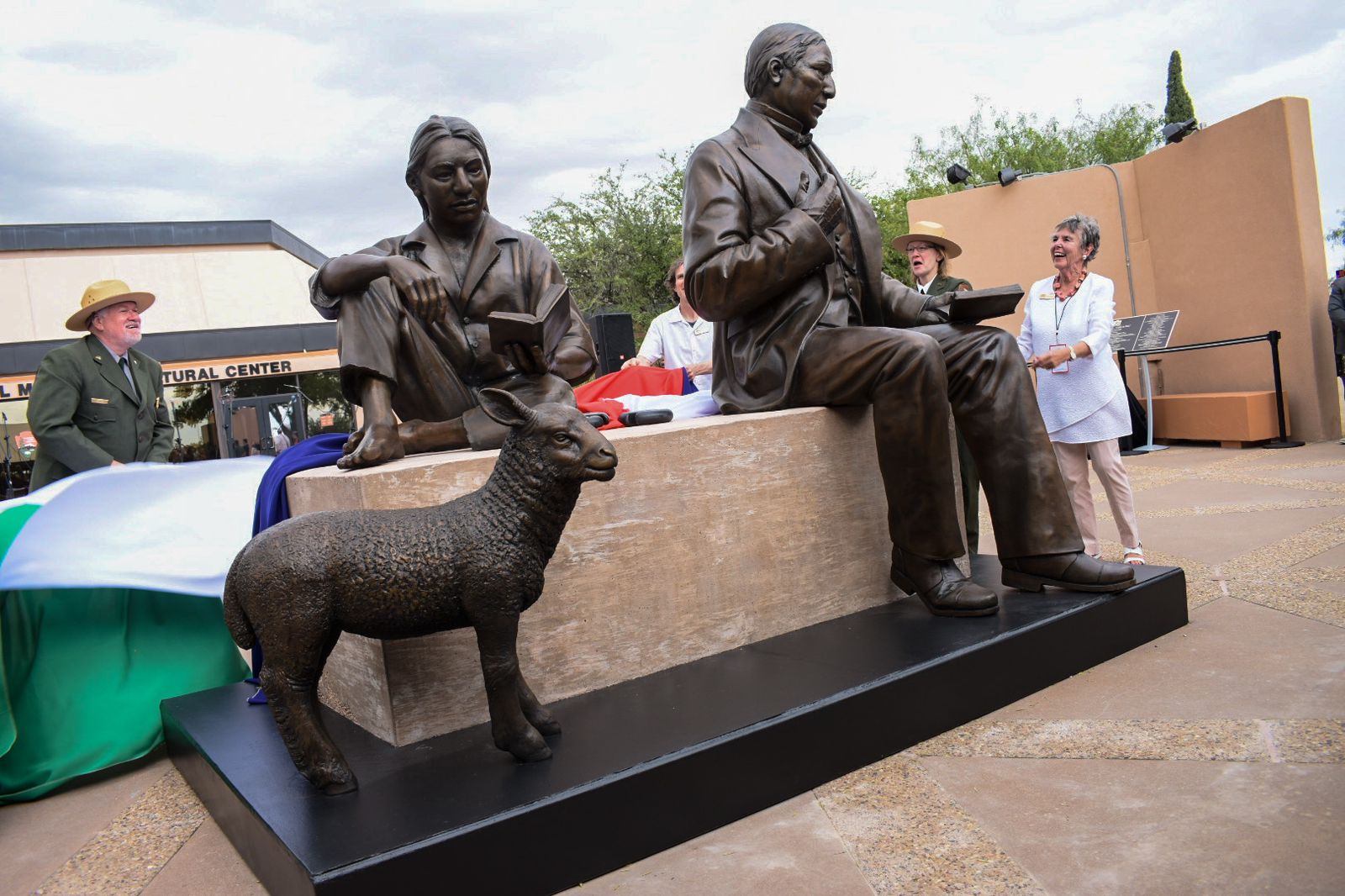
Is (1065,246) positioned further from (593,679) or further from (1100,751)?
(593,679)

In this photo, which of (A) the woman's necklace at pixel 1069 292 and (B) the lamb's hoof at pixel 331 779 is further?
(A) the woman's necklace at pixel 1069 292

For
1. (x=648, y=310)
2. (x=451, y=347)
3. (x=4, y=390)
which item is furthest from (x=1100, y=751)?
(x=4, y=390)

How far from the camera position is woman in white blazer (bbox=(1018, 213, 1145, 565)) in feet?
15.5

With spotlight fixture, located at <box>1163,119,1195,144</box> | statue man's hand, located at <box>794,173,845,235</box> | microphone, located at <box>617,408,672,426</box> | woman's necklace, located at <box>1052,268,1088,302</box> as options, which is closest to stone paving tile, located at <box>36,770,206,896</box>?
microphone, located at <box>617,408,672,426</box>

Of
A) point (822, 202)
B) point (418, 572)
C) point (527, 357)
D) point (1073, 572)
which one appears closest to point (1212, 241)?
point (1073, 572)

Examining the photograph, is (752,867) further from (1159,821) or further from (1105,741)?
(1105,741)

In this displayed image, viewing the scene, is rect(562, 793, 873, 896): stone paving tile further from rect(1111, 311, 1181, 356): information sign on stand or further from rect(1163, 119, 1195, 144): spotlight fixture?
rect(1163, 119, 1195, 144): spotlight fixture

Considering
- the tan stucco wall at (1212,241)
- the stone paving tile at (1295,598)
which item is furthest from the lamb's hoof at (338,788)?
the tan stucco wall at (1212,241)

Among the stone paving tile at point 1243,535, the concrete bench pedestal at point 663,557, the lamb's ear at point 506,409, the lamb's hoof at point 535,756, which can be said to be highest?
the lamb's ear at point 506,409

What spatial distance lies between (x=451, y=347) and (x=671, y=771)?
167 cm

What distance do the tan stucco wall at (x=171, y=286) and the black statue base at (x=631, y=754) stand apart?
22.6 meters

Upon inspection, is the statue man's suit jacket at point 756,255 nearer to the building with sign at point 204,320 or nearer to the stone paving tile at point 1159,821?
the stone paving tile at point 1159,821

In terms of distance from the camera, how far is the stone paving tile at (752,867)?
7.00ft

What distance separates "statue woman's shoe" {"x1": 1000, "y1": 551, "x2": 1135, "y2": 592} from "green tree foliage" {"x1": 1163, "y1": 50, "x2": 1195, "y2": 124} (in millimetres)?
32619
